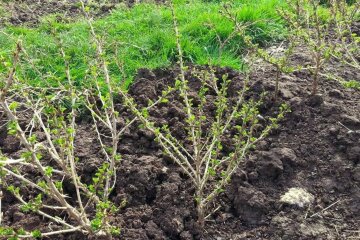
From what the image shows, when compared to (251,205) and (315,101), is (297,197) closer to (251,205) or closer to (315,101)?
(251,205)

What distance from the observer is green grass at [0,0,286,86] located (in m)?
4.42

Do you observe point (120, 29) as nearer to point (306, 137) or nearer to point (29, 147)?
point (306, 137)

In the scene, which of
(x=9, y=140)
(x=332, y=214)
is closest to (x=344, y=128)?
(x=332, y=214)

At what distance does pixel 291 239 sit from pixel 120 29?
3.35 metres

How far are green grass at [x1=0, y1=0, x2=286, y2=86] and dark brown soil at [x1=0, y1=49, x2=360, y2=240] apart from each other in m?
0.88

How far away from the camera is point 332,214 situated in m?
2.76

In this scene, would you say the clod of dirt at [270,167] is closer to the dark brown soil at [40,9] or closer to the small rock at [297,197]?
the small rock at [297,197]

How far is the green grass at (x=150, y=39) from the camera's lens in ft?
14.5

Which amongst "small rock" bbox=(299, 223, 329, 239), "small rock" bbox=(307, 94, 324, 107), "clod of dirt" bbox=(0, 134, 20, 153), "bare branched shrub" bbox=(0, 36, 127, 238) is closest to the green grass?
"clod of dirt" bbox=(0, 134, 20, 153)

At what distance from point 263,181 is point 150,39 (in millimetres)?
2317

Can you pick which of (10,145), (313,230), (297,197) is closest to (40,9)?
(10,145)

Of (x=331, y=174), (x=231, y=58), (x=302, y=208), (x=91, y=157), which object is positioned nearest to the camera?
(x=302, y=208)

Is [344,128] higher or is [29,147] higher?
[29,147]

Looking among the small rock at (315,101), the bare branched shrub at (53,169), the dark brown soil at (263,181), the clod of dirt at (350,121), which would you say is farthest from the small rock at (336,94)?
the bare branched shrub at (53,169)
